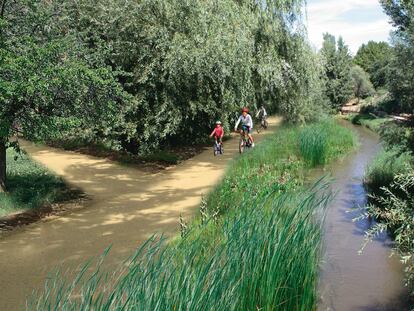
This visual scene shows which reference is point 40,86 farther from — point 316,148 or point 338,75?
point 338,75

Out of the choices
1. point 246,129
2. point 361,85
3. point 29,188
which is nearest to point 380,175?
point 246,129

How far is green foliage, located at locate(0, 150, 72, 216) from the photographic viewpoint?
10.1 m

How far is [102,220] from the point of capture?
30.7 ft

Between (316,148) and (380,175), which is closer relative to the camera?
(380,175)

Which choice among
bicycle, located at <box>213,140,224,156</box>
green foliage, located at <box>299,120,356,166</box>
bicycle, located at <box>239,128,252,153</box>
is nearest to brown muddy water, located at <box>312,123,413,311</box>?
green foliage, located at <box>299,120,356,166</box>

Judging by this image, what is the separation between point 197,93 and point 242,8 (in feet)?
12.4

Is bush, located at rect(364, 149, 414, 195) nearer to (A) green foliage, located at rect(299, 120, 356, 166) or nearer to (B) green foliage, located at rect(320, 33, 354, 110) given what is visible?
(A) green foliage, located at rect(299, 120, 356, 166)

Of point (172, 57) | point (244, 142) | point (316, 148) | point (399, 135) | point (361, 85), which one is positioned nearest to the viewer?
point (399, 135)

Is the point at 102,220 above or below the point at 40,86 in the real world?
below

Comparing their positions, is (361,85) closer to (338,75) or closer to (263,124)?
(338,75)

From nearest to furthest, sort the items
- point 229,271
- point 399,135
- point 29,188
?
point 229,271, point 399,135, point 29,188

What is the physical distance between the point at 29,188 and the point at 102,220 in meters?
3.10

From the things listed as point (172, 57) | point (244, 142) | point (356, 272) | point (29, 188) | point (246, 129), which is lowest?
point (356, 272)

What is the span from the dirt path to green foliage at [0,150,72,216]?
0.67m
